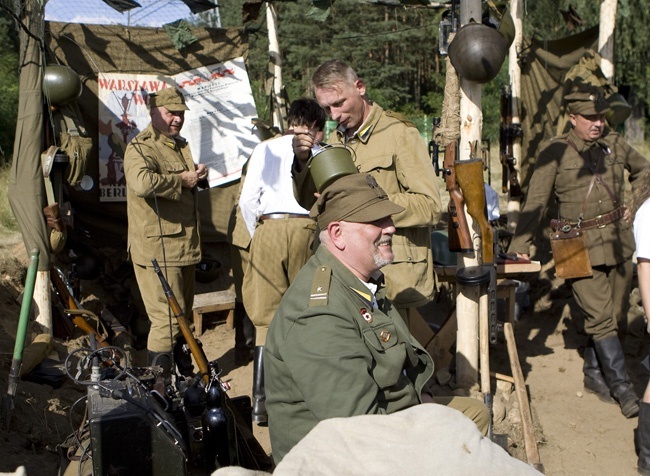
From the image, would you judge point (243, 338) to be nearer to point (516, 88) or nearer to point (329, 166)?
point (329, 166)

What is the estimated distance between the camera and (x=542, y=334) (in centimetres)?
746

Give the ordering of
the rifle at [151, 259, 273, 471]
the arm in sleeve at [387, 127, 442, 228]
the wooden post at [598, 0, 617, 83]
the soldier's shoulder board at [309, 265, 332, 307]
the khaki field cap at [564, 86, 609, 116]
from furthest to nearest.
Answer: the wooden post at [598, 0, 617, 83]
the khaki field cap at [564, 86, 609, 116]
the arm in sleeve at [387, 127, 442, 228]
the rifle at [151, 259, 273, 471]
the soldier's shoulder board at [309, 265, 332, 307]

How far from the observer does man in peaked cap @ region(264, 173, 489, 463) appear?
102 inches

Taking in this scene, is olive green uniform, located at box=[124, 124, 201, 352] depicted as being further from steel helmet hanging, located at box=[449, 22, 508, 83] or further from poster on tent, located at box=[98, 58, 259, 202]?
poster on tent, located at box=[98, 58, 259, 202]

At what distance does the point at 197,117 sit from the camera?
8.68 metres

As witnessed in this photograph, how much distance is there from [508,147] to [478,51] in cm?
379

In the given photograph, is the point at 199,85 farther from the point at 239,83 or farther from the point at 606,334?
the point at 606,334

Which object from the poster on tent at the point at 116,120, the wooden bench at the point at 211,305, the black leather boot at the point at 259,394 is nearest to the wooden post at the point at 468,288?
the black leather boot at the point at 259,394

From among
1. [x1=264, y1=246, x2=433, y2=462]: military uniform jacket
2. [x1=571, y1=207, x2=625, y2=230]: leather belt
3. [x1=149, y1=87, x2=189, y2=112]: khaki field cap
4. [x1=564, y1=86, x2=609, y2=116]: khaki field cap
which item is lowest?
[x1=571, y1=207, x2=625, y2=230]: leather belt

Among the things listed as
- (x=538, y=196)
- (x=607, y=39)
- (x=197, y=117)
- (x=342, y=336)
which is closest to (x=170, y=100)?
(x=538, y=196)

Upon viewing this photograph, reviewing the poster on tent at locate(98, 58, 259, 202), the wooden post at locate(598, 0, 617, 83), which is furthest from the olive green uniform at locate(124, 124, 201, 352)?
the wooden post at locate(598, 0, 617, 83)

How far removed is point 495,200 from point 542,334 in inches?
55.1

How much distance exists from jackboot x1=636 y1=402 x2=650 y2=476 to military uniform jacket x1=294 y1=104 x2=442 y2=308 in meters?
1.46

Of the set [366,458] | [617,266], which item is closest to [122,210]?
[617,266]
